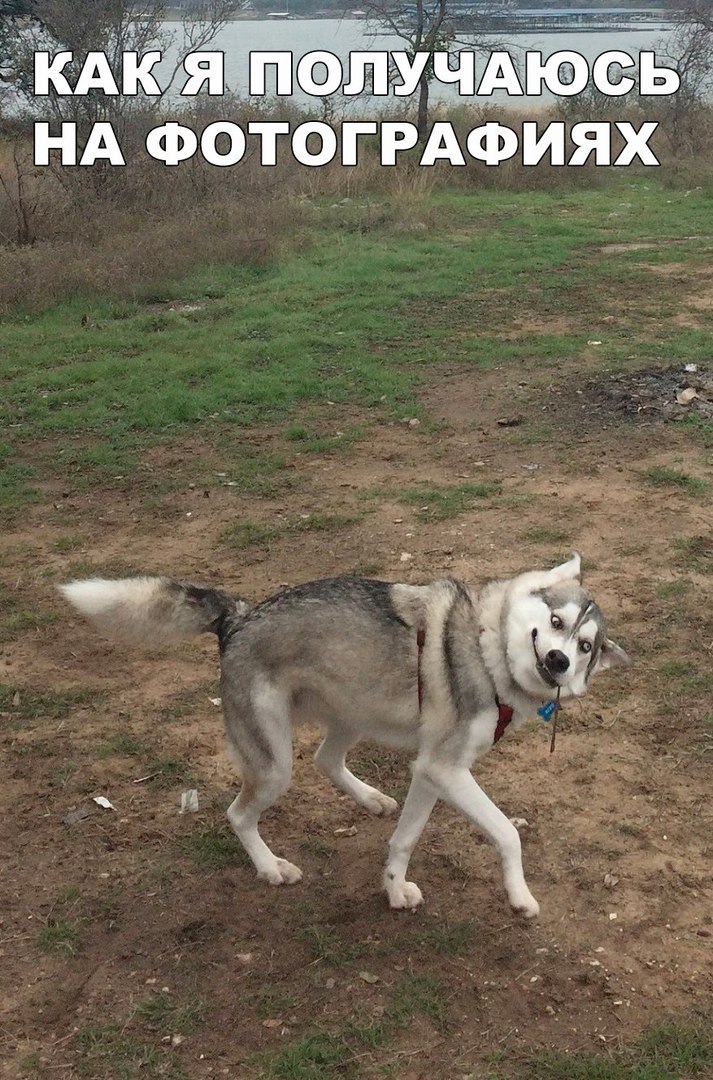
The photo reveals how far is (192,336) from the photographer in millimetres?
11094

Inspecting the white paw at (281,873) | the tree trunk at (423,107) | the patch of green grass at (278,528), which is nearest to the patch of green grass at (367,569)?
the patch of green grass at (278,528)

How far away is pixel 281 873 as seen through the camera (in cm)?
392

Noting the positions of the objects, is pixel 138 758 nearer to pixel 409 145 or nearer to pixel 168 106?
pixel 168 106

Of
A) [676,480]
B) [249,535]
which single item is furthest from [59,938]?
[676,480]

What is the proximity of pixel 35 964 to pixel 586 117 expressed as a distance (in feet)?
77.4

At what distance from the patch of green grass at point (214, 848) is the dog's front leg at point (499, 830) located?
983 mm

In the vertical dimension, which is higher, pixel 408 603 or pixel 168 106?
pixel 168 106

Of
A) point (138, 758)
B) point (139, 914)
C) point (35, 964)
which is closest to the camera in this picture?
point (35, 964)

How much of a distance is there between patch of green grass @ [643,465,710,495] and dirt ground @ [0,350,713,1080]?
28 centimetres

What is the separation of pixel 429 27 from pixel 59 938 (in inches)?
883

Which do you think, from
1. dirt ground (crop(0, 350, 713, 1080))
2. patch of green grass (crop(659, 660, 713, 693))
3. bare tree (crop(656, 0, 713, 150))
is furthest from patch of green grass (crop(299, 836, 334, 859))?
bare tree (crop(656, 0, 713, 150))

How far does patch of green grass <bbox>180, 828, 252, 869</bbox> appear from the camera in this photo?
13.3 feet

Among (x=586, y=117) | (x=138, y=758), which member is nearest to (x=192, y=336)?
(x=138, y=758)

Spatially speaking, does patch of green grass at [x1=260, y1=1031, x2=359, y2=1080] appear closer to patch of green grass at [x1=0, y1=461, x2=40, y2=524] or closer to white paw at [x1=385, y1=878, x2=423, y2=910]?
white paw at [x1=385, y1=878, x2=423, y2=910]
